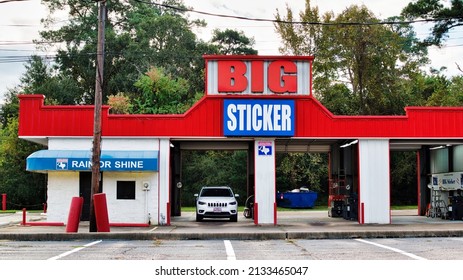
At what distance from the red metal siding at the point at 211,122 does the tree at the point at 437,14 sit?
15.5 metres

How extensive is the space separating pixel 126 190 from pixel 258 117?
6.38 m

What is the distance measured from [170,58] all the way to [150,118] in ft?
123

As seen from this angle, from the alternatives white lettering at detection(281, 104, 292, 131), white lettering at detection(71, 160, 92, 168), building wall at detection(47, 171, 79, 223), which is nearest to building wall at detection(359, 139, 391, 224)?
white lettering at detection(281, 104, 292, 131)

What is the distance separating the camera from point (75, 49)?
63.9 meters

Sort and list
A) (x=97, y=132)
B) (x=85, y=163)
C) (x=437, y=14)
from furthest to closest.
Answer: (x=437, y=14) → (x=85, y=163) → (x=97, y=132)

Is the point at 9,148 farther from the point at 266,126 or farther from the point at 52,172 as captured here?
the point at 266,126

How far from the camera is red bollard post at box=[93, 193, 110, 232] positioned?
2291 centimetres

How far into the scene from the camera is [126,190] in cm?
2814

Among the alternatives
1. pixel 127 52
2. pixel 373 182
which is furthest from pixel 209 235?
pixel 127 52

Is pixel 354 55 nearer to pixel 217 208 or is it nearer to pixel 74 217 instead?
pixel 217 208

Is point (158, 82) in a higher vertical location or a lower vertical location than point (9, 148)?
higher
